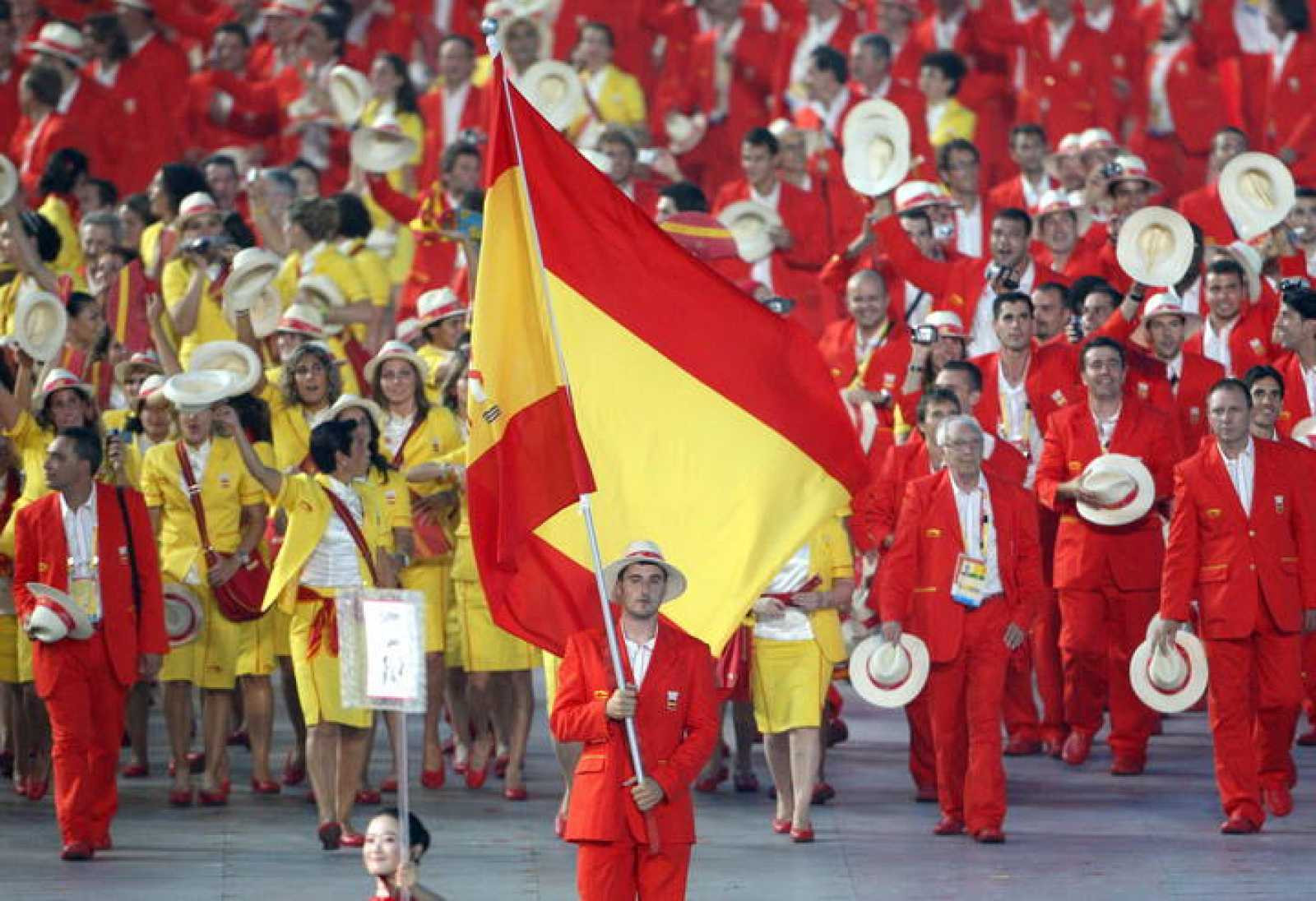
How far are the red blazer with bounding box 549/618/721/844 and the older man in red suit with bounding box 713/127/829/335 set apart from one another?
883 centimetres

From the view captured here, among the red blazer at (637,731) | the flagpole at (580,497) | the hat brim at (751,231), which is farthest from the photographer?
the hat brim at (751,231)

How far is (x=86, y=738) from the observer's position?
14.3 metres

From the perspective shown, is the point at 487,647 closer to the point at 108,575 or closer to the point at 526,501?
the point at 108,575

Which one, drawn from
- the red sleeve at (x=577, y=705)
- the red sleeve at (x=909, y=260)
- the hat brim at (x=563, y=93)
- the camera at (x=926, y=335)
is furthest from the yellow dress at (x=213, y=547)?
the hat brim at (x=563, y=93)

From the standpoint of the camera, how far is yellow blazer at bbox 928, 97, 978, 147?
872 inches

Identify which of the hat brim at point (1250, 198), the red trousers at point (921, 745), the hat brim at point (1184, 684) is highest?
the hat brim at point (1250, 198)

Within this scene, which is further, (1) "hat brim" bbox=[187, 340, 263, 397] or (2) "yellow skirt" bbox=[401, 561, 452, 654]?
(1) "hat brim" bbox=[187, 340, 263, 397]

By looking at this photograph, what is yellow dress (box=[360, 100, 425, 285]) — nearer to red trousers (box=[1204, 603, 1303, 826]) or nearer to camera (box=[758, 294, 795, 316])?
camera (box=[758, 294, 795, 316])

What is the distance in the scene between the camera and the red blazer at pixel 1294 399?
53.0ft

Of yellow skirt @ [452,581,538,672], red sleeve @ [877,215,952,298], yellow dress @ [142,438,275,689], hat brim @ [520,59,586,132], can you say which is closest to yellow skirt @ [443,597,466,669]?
yellow skirt @ [452,581,538,672]

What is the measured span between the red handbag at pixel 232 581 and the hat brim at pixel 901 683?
317 cm

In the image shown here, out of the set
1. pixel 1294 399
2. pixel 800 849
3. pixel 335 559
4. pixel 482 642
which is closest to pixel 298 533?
pixel 335 559

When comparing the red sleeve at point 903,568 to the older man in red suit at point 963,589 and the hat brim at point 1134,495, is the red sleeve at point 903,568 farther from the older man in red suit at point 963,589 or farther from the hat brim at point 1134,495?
the hat brim at point 1134,495

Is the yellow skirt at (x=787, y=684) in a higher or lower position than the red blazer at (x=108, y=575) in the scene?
lower
